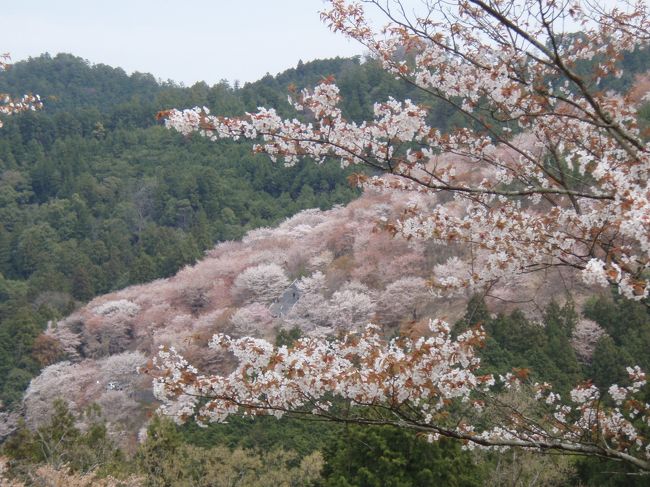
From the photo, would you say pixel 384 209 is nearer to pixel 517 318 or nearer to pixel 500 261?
pixel 517 318

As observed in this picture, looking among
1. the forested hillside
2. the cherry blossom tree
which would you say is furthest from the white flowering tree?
the cherry blossom tree

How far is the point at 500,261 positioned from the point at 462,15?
1.09 m

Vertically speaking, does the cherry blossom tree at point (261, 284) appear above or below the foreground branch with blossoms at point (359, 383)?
below

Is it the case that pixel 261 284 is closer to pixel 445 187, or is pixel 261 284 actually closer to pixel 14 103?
pixel 14 103

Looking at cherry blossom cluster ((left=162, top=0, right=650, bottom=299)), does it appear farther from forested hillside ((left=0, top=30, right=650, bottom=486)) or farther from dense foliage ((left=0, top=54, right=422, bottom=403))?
dense foliage ((left=0, top=54, right=422, bottom=403))

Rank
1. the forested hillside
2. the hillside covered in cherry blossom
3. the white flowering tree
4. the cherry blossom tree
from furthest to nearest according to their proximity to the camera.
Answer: the cherry blossom tree < the hillside covered in cherry blossom < the forested hillside < the white flowering tree

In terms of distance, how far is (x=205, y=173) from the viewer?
122ft

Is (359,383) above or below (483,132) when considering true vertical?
below

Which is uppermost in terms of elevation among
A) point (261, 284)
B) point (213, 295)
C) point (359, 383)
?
point (359, 383)

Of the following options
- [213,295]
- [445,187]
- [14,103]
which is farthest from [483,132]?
[213,295]

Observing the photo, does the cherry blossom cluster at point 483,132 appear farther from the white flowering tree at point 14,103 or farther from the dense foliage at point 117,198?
the dense foliage at point 117,198

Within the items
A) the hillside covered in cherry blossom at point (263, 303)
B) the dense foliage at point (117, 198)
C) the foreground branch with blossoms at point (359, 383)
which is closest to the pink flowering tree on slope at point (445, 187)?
the foreground branch with blossoms at point (359, 383)

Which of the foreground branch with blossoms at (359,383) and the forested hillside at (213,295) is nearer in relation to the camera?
the foreground branch with blossoms at (359,383)

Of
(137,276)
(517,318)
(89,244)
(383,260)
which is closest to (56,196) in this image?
(89,244)
